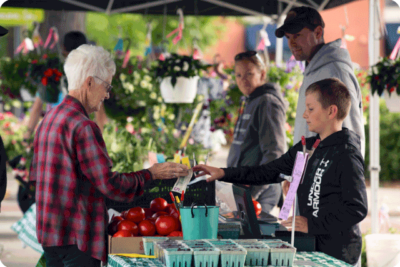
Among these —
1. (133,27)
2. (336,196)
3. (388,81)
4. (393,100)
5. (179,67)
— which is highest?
(133,27)

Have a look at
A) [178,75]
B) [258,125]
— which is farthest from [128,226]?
[178,75]

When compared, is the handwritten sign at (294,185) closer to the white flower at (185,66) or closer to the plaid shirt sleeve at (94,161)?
the plaid shirt sleeve at (94,161)

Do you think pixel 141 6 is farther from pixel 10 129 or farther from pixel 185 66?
pixel 10 129

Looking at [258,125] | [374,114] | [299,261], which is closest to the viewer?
[299,261]

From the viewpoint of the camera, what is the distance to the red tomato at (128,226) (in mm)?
2271

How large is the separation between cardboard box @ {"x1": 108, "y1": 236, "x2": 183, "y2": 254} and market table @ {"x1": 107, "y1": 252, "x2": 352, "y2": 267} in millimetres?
77

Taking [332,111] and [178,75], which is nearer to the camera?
[332,111]

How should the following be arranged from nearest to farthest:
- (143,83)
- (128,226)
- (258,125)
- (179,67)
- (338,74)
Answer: (128,226) → (338,74) → (258,125) → (179,67) → (143,83)

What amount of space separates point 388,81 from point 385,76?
0.05 metres

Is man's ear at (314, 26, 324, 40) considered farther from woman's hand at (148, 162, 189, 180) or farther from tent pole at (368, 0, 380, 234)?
tent pole at (368, 0, 380, 234)

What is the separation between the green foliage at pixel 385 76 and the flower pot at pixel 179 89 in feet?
5.59

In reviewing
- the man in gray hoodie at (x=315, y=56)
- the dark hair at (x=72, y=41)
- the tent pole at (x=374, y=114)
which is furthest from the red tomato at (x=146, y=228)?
the dark hair at (x=72, y=41)

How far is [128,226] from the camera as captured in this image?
228 cm

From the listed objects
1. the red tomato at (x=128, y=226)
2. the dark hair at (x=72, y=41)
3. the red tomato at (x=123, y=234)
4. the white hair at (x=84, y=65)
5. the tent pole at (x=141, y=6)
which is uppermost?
the tent pole at (x=141, y=6)
